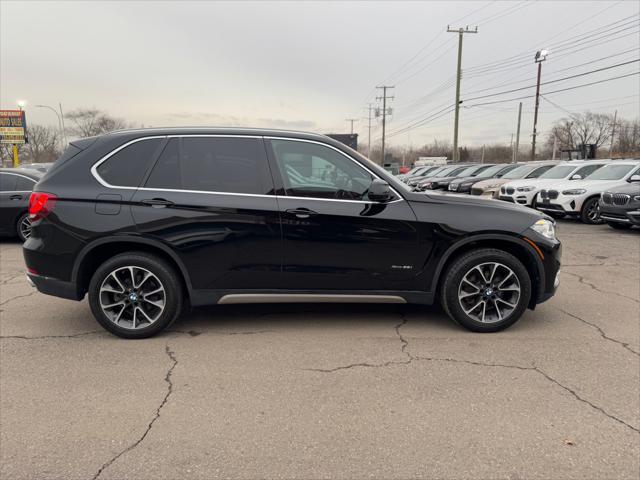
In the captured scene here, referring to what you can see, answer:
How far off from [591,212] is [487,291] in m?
9.86

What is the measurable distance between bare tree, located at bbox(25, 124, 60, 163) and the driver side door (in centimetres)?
7115

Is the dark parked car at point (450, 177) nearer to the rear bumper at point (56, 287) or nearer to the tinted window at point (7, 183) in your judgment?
the tinted window at point (7, 183)

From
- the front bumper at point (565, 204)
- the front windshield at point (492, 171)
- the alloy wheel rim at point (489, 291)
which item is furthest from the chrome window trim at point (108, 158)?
the front windshield at point (492, 171)

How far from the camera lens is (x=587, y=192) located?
11.7 metres

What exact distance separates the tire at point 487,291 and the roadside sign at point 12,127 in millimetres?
52542

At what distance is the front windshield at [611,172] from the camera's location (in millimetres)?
12031

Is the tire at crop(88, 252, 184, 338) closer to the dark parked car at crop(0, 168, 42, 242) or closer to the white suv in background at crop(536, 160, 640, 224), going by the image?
the dark parked car at crop(0, 168, 42, 242)

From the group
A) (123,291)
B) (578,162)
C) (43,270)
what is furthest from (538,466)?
(578,162)

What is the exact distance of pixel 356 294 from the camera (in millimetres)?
3992

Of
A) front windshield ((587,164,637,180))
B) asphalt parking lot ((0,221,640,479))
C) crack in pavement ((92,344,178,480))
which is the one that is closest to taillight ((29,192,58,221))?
asphalt parking lot ((0,221,640,479))

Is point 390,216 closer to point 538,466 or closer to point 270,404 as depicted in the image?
point 270,404

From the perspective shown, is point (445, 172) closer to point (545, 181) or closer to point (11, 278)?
point (545, 181)

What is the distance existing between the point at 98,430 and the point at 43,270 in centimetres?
193

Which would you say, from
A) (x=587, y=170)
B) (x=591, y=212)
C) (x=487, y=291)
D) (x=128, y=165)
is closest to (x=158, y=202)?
(x=128, y=165)
